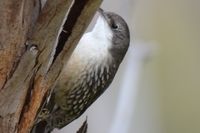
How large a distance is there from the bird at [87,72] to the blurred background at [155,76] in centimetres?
64

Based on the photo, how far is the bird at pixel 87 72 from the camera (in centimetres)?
121

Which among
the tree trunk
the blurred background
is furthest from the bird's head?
the blurred background

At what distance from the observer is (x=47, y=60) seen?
2.69 ft

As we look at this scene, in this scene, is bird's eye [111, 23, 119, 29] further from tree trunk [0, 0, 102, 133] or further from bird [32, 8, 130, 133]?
tree trunk [0, 0, 102, 133]

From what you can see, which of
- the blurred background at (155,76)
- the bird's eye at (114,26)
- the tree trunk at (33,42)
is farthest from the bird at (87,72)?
the blurred background at (155,76)

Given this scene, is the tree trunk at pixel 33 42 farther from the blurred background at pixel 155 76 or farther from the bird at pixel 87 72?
the blurred background at pixel 155 76

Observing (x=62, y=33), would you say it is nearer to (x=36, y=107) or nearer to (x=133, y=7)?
(x=36, y=107)

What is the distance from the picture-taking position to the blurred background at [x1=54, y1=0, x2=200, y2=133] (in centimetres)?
204

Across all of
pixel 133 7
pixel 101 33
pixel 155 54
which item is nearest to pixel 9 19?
pixel 101 33

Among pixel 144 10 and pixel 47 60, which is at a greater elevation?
pixel 47 60

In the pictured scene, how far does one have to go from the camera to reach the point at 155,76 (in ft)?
7.18

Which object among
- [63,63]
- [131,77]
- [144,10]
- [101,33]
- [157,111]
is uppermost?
[63,63]

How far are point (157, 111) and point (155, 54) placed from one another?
0.89ft

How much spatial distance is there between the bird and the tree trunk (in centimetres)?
33
